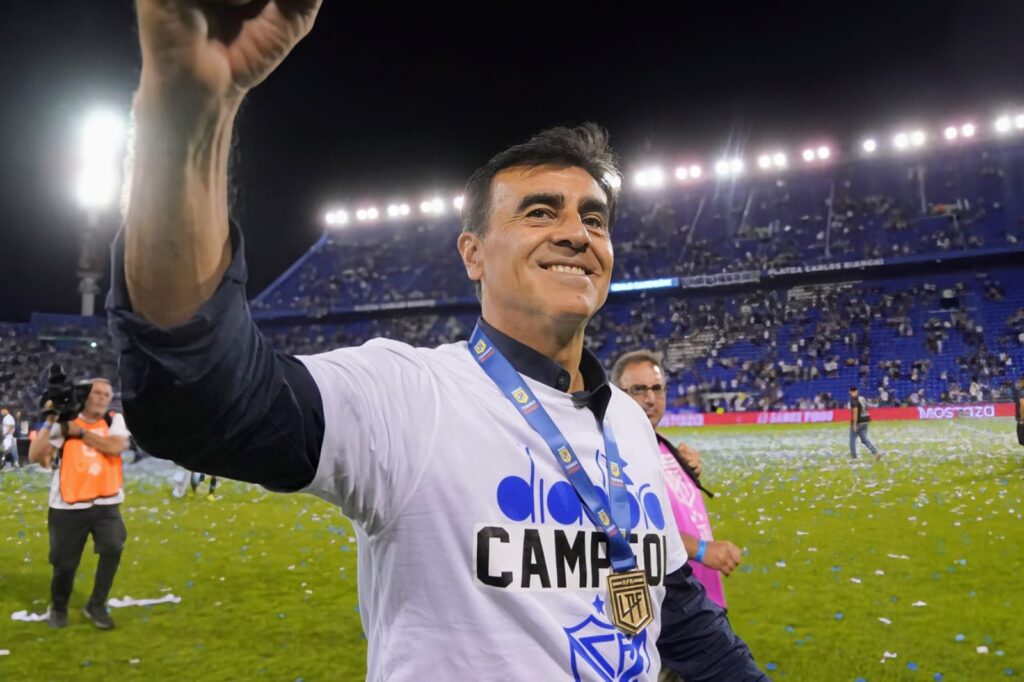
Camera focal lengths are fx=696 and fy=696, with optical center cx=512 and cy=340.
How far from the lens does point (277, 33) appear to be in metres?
0.80

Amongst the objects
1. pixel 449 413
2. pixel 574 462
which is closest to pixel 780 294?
pixel 574 462

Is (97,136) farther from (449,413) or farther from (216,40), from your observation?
(216,40)

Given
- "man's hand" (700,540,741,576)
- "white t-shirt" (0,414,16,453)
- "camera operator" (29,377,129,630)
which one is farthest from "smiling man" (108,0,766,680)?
"white t-shirt" (0,414,16,453)

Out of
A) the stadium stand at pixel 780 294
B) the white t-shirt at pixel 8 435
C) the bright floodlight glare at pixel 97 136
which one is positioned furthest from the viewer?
the stadium stand at pixel 780 294

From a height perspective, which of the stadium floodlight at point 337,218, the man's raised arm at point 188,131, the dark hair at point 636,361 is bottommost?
the dark hair at point 636,361

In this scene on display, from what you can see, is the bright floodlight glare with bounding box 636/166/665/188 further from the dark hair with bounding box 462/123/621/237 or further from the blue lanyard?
the blue lanyard

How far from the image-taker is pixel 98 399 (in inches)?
245

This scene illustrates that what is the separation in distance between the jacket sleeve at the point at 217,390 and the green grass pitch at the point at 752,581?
4.82 m

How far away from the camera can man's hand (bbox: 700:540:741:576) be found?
3.30 m

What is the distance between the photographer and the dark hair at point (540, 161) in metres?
1.74

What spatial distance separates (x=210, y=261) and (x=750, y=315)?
107 feet

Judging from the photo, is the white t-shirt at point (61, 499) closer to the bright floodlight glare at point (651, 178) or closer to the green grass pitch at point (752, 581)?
the green grass pitch at point (752, 581)

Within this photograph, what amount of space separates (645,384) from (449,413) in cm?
350

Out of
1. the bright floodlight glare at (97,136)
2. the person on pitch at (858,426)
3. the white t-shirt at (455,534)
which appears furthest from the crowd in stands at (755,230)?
the white t-shirt at (455,534)
